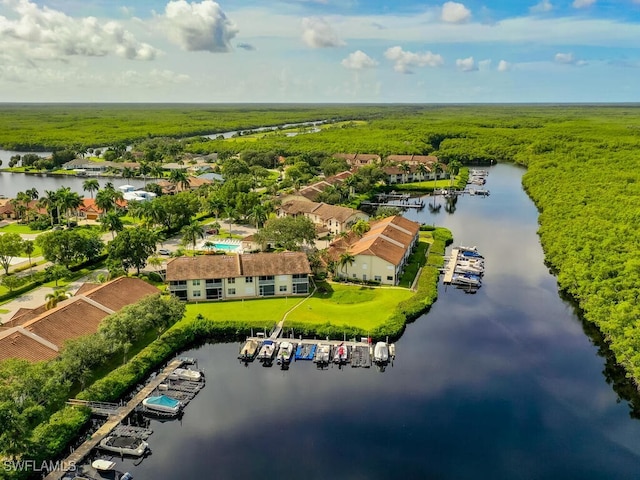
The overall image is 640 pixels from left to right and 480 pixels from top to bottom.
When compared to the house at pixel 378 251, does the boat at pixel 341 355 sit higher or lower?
lower

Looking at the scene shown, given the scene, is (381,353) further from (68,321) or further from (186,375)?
(68,321)

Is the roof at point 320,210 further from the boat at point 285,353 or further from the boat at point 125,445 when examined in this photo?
the boat at point 125,445

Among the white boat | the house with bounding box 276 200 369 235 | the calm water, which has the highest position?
the house with bounding box 276 200 369 235

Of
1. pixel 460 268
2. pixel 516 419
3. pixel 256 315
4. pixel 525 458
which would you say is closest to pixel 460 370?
pixel 516 419

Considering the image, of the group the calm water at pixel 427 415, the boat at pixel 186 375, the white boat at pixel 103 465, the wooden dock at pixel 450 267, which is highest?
the wooden dock at pixel 450 267

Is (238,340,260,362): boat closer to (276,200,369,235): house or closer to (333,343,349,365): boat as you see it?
(333,343,349,365): boat

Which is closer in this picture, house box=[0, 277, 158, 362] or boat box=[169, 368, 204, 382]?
house box=[0, 277, 158, 362]

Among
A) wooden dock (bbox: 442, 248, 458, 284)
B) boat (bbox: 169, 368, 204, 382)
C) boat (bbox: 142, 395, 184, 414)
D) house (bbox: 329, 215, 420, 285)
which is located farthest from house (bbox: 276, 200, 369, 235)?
boat (bbox: 142, 395, 184, 414)

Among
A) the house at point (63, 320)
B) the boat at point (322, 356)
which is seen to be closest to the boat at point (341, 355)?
the boat at point (322, 356)
